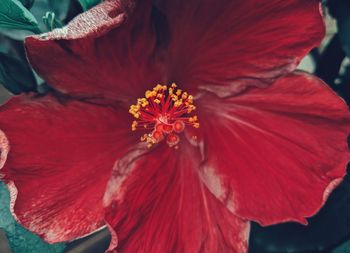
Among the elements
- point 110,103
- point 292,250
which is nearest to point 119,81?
point 110,103

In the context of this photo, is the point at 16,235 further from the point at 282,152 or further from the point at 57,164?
the point at 282,152

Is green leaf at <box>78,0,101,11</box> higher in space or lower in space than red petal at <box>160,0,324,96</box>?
higher

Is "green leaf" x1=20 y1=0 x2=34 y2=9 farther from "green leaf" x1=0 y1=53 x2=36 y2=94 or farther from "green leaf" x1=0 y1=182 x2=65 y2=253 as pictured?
"green leaf" x1=0 y1=182 x2=65 y2=253

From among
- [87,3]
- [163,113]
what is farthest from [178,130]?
[87,3]

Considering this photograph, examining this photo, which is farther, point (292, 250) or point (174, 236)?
point (292, 250)

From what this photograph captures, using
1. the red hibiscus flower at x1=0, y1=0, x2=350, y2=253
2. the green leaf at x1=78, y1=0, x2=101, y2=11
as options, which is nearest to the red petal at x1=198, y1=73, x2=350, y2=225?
the red hibiscus flower at x1=0, y1=0, x2=350, y2=253

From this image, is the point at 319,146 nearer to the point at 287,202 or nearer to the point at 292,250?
the point at 287,202

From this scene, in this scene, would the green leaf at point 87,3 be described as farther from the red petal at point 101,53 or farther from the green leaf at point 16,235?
the green leaf at point 16,235
